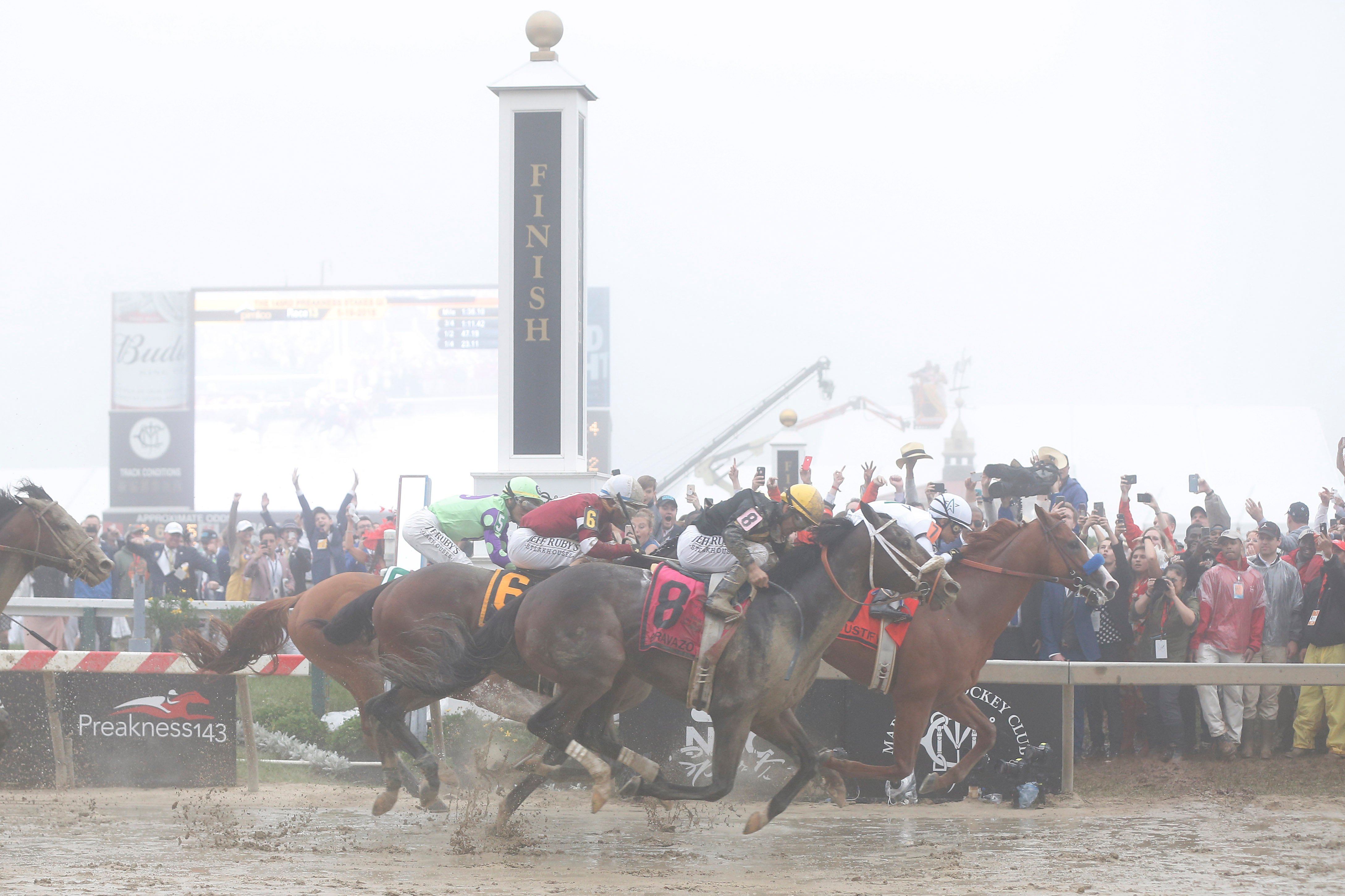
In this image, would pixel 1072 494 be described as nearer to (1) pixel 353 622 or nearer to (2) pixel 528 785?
(2) pixel 528 785

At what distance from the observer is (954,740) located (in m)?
8.81

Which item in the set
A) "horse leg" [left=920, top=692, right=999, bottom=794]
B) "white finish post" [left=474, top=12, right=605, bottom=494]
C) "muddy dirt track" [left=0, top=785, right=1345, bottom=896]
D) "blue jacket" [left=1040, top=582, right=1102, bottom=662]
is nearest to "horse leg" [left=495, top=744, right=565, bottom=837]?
"muddy dirt track" [left=0, top=785, right=1345, bottom=896]

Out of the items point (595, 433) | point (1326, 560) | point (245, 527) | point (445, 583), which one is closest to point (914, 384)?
point (595, 433)

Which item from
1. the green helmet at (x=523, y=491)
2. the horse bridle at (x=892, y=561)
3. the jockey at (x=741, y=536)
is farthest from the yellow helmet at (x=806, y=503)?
the green helmet at (x=523, y=491)

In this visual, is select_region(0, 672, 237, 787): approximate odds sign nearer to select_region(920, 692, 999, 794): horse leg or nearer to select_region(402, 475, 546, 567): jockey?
select_region(402, 475, 546, 567): jockey

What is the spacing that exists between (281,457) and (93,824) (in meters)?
38.1

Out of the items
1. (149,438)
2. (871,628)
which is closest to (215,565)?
(871,628)

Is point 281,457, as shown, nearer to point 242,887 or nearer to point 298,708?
point 298,708

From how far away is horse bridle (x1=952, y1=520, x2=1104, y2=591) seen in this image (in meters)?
7.85

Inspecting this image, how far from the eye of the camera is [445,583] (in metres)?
7.74

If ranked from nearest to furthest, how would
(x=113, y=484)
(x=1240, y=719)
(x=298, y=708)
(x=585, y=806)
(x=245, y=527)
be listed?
(x=585, y=806), (x=1240, y=719), (x=298, y=708), (x=245, y=527), (x=113, y=484)

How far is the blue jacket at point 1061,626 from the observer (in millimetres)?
9328

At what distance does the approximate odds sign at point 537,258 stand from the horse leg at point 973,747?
5.94 meters

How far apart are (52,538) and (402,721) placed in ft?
7.46
